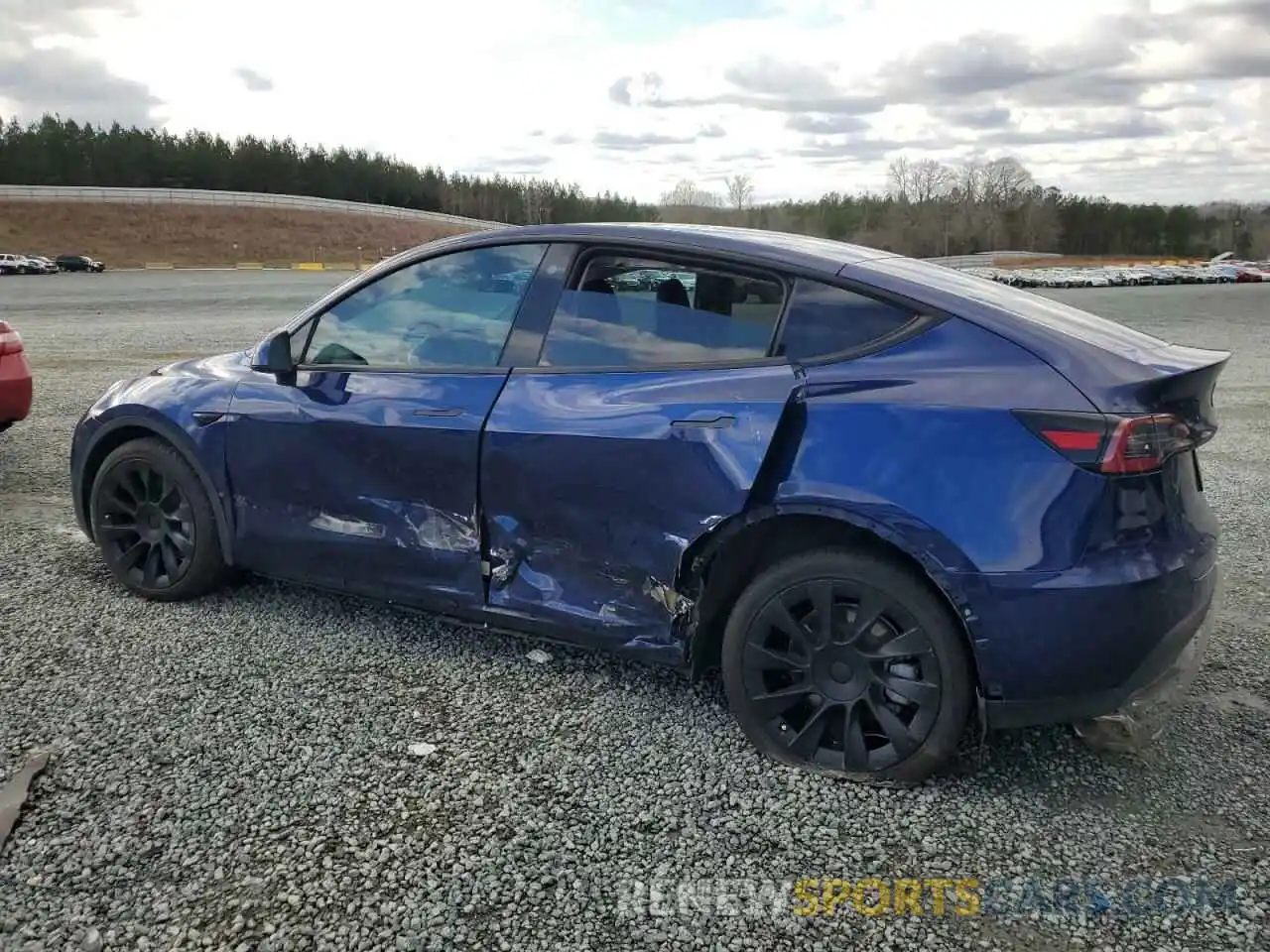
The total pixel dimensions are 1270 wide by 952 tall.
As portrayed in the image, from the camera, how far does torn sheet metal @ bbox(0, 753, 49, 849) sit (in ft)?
8.95

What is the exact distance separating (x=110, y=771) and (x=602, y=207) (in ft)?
438

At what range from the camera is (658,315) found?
3.31 metres

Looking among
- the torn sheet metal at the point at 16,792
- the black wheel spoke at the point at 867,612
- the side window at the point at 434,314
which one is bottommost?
the torn sheet metal at the point at 16,792

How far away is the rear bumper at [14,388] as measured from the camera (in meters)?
6.44

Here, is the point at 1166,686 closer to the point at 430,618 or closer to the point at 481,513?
the point at 481,513

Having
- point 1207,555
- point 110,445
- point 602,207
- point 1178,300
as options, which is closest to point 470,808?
point 1207,555

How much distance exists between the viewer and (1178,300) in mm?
36719

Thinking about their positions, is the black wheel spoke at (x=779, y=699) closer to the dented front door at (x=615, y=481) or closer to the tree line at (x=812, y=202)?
the dented front door at (x=615, y=481)

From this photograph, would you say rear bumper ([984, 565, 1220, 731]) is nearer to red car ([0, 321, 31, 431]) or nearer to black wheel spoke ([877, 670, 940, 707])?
→ black wheel spoke ([877, 670, 940, 707])

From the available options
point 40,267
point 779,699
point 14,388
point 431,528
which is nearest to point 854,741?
point 779,699

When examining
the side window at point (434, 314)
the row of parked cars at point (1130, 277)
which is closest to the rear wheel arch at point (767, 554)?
the side window at point (434, 314)

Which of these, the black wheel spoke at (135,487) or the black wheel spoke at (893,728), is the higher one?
the black wheel spoke at (135,487)

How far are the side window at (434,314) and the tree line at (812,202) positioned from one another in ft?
333

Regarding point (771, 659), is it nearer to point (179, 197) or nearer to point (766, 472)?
point (766, 472)
